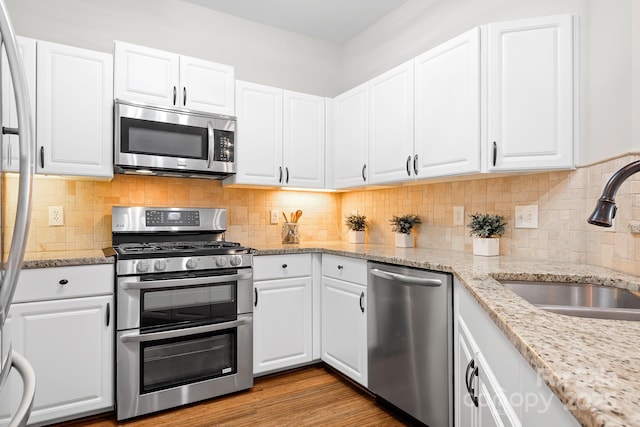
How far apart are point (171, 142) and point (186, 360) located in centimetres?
135

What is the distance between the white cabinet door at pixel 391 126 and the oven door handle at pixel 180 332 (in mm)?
1335

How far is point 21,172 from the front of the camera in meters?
0.80

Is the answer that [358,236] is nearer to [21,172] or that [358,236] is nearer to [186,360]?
[186,360]

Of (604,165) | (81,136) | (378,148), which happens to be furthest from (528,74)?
(81,136)

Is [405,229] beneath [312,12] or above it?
beneath

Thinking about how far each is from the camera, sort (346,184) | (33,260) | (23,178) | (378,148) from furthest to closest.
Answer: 1. (346,184)
2. (378,148)
3. (33,260)
4. (23,178)

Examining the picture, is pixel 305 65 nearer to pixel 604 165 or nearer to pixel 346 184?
pixel 346 184

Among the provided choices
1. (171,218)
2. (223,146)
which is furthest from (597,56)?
(171,218)

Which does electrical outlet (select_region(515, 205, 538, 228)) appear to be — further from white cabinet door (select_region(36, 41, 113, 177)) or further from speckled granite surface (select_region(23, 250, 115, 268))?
white cabinet door (select_region(36, 41, 113, 177))

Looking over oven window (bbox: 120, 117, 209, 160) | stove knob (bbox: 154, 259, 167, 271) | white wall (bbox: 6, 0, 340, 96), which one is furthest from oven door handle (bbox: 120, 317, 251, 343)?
white wall (bbox: 6, 0, 340, 96)

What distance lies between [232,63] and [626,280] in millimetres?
2891

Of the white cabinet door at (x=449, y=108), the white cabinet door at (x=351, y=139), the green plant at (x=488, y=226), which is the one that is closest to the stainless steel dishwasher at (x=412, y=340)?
the green plant at (x=488, y=226)

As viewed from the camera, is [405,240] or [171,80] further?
[405,240]

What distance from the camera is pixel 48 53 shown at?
2.09m
